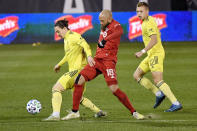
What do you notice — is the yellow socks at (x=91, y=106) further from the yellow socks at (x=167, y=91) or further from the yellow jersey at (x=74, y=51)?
the yellow socks at (x=167, y=91)

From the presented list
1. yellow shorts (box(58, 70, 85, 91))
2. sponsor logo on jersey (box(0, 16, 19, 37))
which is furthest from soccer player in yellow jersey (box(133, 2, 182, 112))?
sponsor logo on jersey (box(0, 16, 19, 37))

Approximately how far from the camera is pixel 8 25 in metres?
23.5

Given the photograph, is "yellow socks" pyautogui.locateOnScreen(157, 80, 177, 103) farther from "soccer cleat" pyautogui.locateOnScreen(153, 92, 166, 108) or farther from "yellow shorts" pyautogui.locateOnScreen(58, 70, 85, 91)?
"yellow shorts" pyautogui.locateOnScreen(58, 70, 85, 91)

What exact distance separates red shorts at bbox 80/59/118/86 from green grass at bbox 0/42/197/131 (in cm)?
70

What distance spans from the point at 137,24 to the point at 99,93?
1127 centimetres

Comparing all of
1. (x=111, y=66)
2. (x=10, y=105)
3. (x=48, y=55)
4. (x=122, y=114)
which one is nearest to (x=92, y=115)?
(x=122, y=114)

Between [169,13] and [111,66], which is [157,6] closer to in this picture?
[169,13]

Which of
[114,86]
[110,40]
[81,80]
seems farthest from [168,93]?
[81,80]

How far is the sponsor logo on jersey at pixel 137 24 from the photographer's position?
22.8 metres

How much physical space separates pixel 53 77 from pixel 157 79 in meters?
5.21

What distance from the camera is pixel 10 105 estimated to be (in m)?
10.5

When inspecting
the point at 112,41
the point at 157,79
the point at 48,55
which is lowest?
the point at 48,55

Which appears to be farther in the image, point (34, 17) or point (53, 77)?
point (34, 17)

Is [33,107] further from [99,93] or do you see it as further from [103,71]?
[99,93]
